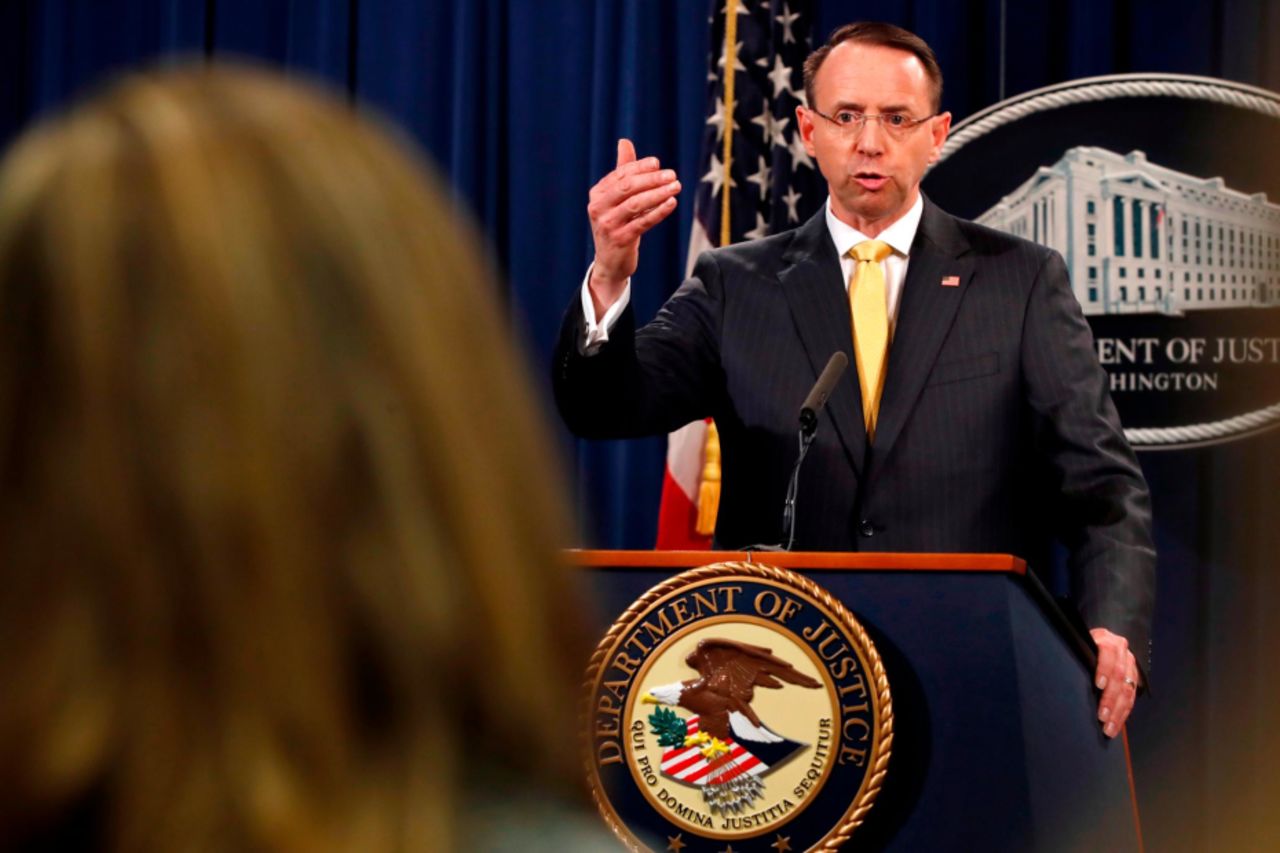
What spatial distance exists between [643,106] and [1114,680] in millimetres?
3217

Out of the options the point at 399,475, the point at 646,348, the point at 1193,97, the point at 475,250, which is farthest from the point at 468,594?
the point at 1193,97

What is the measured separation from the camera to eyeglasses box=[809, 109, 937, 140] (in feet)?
10.1

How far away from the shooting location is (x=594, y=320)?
262cm

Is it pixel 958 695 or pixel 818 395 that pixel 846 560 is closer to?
pixel 958 695

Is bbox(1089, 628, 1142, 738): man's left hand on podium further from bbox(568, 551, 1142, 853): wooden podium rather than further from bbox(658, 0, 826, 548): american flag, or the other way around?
bbox(658, 0, 826, 548): american flag

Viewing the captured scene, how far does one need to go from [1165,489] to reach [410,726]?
4307 mm


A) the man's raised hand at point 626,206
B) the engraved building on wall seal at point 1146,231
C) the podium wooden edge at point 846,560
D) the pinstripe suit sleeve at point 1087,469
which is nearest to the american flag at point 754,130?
the engraved building on wall seal at point 1146,231

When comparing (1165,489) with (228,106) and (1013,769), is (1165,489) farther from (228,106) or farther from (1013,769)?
(228,106)

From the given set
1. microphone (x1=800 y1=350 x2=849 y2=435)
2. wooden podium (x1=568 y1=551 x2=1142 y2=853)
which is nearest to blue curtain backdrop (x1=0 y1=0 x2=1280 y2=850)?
microphone (x1=800 y1=350 x2=849 y2=435)

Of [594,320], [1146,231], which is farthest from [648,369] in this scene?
[1146,231]

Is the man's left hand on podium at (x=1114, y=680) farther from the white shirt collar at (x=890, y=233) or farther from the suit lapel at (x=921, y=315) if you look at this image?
the white shirt collar at (x=890, y=233)

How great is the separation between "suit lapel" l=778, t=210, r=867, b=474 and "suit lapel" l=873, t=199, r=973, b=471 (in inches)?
1.7

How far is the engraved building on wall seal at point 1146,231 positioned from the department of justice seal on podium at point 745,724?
Answer: 266 centimetres

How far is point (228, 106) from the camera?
65 centimetres
